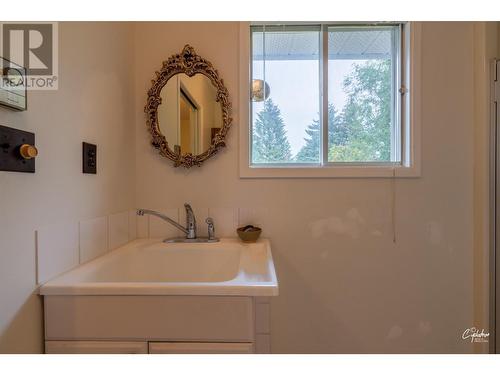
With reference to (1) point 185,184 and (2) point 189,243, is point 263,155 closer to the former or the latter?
(1) point 185,184

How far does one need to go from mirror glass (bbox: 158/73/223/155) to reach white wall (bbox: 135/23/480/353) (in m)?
0.10

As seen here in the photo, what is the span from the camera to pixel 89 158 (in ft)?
3.32

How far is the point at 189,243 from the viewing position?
4.27ft

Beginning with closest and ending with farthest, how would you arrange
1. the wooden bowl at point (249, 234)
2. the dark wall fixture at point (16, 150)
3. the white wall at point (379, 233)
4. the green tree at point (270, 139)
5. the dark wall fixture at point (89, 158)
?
the dark wall fixture at point (16, 150), the dark wall fixture at point (89, 158), the wooden bowl at point (249, 234), the white wall at point (379, 233), the green tree at point (270, 139)

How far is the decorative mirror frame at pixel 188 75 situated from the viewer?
1.37 metres

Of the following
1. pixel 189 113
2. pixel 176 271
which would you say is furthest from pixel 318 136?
pixel 176 271

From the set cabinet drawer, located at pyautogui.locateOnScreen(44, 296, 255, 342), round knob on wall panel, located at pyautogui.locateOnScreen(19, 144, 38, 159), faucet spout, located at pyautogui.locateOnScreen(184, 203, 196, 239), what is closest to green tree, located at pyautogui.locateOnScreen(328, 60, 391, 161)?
faucet spout, located at pyautogui.locateOnScreen(184, 203, 196, 239)

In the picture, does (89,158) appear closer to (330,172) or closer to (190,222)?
(190,222)

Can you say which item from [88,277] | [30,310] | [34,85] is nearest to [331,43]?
[34,85]

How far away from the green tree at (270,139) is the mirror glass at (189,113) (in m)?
0.23

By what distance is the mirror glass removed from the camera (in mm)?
1386

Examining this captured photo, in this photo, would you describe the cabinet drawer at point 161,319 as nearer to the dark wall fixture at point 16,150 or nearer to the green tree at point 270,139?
the dark wall fixture at point 16,150

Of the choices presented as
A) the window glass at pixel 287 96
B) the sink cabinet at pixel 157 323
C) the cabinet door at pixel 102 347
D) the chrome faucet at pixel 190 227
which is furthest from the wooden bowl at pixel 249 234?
the cabinet door at pixel 102 347

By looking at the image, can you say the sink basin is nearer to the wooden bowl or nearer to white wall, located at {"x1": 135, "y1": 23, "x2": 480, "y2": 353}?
the wooden bowl
